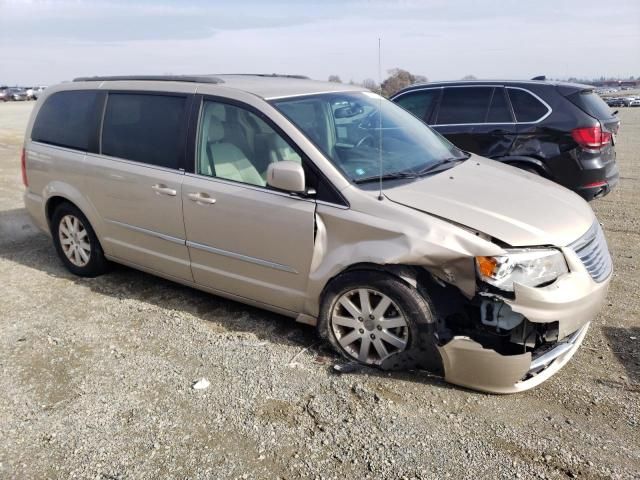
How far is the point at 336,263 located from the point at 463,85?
4498mm

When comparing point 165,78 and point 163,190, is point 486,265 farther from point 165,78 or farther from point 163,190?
point 165,78

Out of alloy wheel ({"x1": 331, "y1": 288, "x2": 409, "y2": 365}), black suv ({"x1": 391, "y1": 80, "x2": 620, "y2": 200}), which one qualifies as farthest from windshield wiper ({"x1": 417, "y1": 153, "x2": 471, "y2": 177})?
black suv ({"x1": 391, "y1": 80, "x2": 620, "y2": 200})

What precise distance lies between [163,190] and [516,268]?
265 centimetres

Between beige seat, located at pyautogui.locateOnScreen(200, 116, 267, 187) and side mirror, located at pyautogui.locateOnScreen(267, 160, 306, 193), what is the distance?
35cm

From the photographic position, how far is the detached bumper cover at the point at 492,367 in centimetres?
304

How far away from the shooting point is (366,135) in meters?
4.08

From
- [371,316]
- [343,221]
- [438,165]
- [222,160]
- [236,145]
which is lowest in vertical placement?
[371,316]

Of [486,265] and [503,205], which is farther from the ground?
[503,205]

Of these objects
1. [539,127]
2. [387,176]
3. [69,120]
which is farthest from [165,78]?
[539,127]

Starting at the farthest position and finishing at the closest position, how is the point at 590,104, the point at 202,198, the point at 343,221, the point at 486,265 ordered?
the point at 590,104 < the point at 202,198 < the point at 343,221 < the point at 486,265

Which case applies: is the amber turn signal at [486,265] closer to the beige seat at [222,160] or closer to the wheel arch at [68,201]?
Result: the beige seat at [222,160]

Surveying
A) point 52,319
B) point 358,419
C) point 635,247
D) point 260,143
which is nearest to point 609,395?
point 358,419

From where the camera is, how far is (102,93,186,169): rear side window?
418 cm

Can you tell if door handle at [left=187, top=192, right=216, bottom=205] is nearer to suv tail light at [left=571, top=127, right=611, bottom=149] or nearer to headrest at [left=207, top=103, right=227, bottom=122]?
headrest at [left=207, top=103, right=227, bottom=122]
